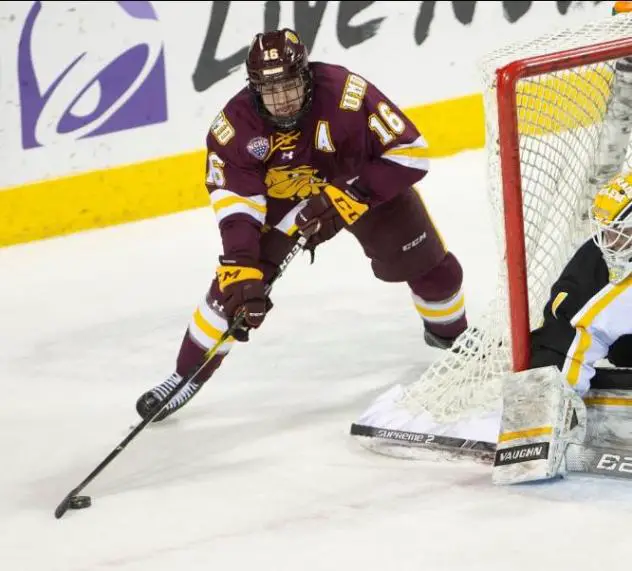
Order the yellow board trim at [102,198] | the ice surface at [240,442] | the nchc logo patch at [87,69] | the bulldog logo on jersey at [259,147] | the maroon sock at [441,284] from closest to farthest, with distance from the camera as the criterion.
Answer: the ice surface at [240,442], the bulldog logo on jersey at [259,147], the maroon sock at [441,284], the nchc logo patch at [87,69], the yellow board trim at [102,198]

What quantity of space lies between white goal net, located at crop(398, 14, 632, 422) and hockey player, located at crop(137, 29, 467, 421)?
0.30 m

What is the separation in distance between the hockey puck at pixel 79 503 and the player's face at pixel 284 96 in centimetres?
100

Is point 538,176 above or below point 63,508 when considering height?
above

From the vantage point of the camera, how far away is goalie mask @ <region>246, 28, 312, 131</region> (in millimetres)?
3309

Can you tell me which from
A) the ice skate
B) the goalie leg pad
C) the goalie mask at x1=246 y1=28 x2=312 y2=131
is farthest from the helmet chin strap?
the goalie leg pad

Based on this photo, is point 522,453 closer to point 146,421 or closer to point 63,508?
point 146,421

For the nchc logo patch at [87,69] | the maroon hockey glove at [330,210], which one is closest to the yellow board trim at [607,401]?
the maroon hockey glove at [330,210]

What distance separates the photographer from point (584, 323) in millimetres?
3037

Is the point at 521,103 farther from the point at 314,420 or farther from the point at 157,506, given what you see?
the point at 157,506

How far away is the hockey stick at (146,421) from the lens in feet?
10.3

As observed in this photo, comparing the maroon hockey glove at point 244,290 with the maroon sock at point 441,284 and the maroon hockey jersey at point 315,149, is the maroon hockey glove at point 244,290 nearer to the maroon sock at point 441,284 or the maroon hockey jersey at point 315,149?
the maroon hockey jersey at point 315,149

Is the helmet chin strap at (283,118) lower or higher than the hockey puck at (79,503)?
higher

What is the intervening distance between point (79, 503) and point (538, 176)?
1.33 metres

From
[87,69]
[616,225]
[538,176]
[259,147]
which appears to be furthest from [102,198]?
[616,225]
